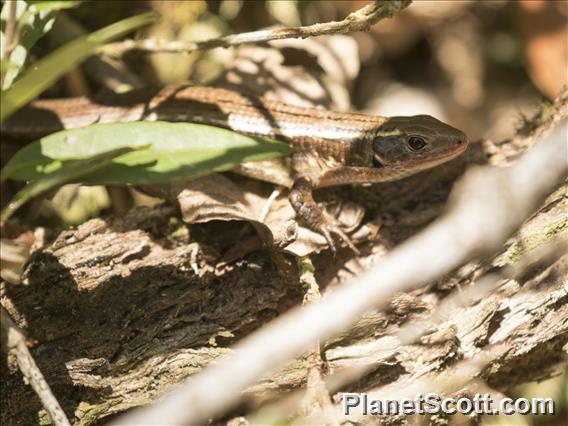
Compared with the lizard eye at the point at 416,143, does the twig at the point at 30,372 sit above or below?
below

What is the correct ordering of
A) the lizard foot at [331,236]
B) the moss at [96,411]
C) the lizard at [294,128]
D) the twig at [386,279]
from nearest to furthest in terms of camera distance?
1. the twig at [386,279]
2. the moss at [96,411]
3. the lizard foot at [331,236]
4. the lizard at [294,128]

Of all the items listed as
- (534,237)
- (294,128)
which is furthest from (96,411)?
(534,237)

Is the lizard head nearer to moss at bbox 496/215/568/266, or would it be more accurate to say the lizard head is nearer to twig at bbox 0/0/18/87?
moss at bbox 496/215/568/266

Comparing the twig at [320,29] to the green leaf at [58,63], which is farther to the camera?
the twig at [320,29]

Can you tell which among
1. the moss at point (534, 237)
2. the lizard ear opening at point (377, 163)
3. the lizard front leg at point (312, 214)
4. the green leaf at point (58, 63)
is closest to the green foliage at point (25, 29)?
the green leaf at point (58, 63)

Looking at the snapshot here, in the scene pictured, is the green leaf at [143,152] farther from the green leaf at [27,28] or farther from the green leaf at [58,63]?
the green leaf at [27,28]

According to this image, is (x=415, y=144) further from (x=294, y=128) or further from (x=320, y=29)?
(x=320, y=29)
